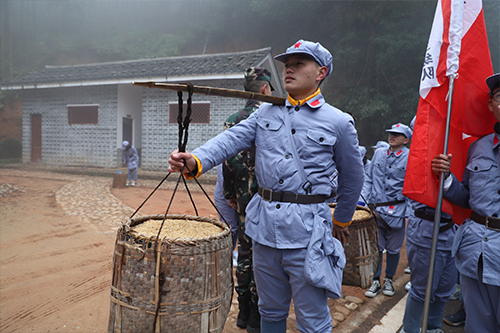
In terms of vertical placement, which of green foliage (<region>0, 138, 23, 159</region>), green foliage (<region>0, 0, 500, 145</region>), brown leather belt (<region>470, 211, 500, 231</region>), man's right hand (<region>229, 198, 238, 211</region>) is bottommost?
green foliage (<region>0, 138, 23, 159</region>)

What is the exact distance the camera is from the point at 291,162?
190 centimetres

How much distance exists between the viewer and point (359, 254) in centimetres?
260

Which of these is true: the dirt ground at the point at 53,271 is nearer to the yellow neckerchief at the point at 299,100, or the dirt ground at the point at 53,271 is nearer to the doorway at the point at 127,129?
the yellow neckerchief at the point at 299,100

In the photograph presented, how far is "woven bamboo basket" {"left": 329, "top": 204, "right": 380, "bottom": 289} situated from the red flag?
0.44 metres

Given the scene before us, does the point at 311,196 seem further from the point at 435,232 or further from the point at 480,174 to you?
the point at 480,174

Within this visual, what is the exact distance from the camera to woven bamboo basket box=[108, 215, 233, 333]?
5.58ft

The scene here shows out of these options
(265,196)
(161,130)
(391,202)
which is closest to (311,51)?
(265,196)

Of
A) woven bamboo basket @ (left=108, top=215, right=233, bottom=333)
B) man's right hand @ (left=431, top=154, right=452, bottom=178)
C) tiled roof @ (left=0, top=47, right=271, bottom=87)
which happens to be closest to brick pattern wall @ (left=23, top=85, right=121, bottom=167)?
tiled roof @ (left=0, top=47, right=271, bottom=87)

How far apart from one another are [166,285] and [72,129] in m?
16.4

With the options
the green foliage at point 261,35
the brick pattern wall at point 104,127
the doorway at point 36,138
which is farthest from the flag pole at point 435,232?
the doorway at point 36,138

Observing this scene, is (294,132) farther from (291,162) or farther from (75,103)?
(75,103)

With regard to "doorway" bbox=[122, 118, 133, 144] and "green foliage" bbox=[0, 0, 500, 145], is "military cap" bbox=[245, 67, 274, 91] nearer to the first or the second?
"green foliage" bbox=[0, 0, 500, 145]

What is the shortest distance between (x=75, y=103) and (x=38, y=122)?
2616 mm

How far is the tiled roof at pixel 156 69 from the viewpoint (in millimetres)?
12742
